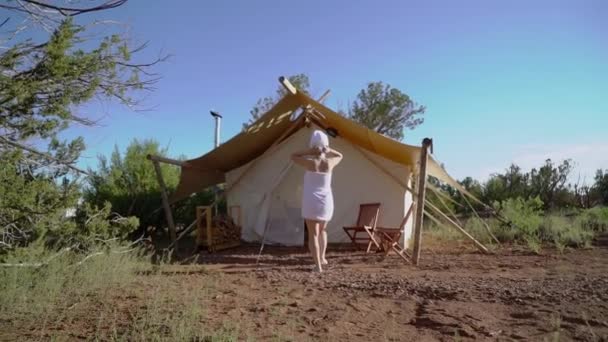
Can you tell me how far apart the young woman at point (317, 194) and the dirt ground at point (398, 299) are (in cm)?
40

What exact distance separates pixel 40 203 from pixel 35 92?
1008 mm

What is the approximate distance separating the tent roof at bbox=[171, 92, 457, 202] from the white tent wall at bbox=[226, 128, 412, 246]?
8.7 inches

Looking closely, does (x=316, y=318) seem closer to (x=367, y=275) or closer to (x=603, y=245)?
(x=367, y=275)

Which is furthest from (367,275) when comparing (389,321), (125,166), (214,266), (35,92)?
(125,166)

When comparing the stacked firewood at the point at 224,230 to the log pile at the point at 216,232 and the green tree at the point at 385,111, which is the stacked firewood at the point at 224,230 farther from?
the green tree at the point at 385,111

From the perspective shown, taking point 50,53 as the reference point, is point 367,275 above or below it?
below

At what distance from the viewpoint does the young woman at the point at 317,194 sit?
15.3ft

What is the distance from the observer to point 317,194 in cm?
470

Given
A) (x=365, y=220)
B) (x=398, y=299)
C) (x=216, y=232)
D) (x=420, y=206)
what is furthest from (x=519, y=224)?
(x=216, y=232)

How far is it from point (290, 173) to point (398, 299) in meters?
4.42

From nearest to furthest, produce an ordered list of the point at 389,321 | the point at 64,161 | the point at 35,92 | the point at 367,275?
the point at 389,321, the point at 35,92, the point at 64,161, the point at 367,275

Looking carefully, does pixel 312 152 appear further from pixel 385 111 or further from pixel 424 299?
pixel 385 111

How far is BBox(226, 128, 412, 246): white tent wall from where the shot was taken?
7.25 m

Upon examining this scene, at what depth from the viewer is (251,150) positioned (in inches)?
305
